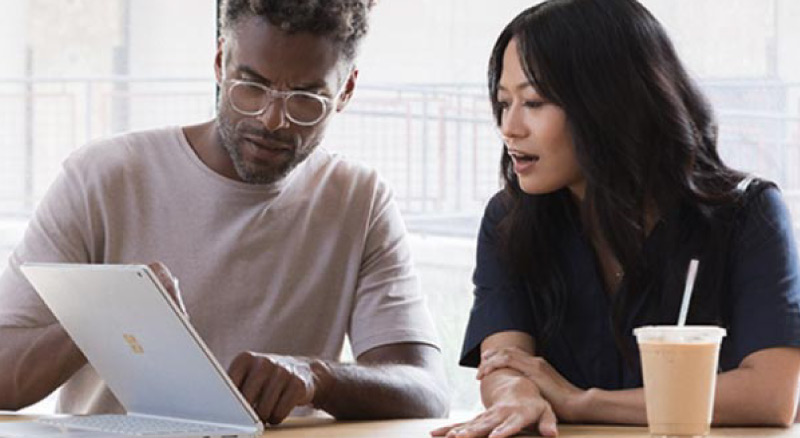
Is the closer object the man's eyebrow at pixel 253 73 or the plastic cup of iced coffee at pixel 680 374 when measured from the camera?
the plastic cup of iced coffee at pixel 680 374

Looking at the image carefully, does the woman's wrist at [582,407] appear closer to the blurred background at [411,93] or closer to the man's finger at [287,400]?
the man's finger at [287,400]

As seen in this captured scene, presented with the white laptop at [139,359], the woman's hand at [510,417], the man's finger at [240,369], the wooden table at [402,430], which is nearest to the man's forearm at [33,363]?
the wooden table at [402,430]

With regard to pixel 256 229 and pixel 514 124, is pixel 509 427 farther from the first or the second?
pixel 256 229

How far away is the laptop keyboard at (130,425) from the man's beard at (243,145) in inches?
22.3

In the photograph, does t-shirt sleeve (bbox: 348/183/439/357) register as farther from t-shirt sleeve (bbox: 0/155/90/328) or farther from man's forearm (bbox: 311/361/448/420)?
t-shirt sleeve (bbox: 0/155/90/328)

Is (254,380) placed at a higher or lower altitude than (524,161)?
lower

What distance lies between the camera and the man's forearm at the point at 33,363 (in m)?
2.27

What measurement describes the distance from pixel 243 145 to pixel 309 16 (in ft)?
0.77

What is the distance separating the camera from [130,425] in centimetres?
188

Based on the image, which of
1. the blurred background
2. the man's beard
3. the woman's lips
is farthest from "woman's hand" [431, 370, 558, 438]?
the blurred background

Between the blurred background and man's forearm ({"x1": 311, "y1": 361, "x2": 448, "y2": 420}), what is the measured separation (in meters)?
0.91

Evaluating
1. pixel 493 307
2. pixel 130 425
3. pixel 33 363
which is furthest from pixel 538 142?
pixel 33 363

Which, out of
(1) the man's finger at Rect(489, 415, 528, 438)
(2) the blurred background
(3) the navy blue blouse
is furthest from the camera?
(2) the blurred background

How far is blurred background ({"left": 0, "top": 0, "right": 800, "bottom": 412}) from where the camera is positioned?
10.1 feet
